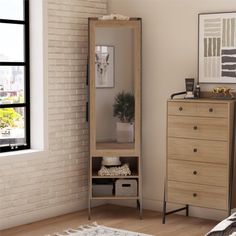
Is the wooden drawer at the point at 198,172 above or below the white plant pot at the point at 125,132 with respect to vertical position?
below

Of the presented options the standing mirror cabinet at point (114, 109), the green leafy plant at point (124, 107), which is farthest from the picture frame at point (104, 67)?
the green leafy plant at point (124, 107)

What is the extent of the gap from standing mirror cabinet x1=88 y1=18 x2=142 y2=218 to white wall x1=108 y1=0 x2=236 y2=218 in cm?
29

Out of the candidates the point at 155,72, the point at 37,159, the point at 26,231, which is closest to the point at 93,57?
the point at 155,72

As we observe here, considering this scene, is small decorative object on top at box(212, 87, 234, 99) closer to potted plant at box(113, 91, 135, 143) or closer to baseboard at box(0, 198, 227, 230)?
potted plant at box(113, 91, 135, 143)

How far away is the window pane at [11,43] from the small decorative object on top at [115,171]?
1.33 meters

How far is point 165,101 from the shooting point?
6062 mm

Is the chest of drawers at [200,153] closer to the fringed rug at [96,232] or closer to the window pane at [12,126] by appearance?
the fringed rug at [96,232]

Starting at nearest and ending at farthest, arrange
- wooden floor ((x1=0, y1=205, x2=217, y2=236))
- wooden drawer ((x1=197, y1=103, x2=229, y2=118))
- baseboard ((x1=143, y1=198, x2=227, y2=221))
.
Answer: wooden drawer ((x1=197, y1=103, x2=229, y2=118)) < wooden floor ((x1=0, y1=205, x2=217, y2=236)) < baseboard ((x1=143, y1=198, x2=227, y2=221))

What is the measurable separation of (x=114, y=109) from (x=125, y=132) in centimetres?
25

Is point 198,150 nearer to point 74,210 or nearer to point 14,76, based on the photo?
point 74,210

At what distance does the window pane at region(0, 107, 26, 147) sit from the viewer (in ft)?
18.5

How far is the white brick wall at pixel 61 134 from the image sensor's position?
A: 219 inches

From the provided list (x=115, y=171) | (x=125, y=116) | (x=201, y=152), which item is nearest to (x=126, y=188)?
(x=115, y=171)

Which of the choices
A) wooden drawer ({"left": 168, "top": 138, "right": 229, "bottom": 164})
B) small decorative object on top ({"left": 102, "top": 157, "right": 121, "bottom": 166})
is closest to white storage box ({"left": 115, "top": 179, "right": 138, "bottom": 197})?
small decorative object on top ({"left": 102, "top": 157, "right": 121, "bottom": 166})
